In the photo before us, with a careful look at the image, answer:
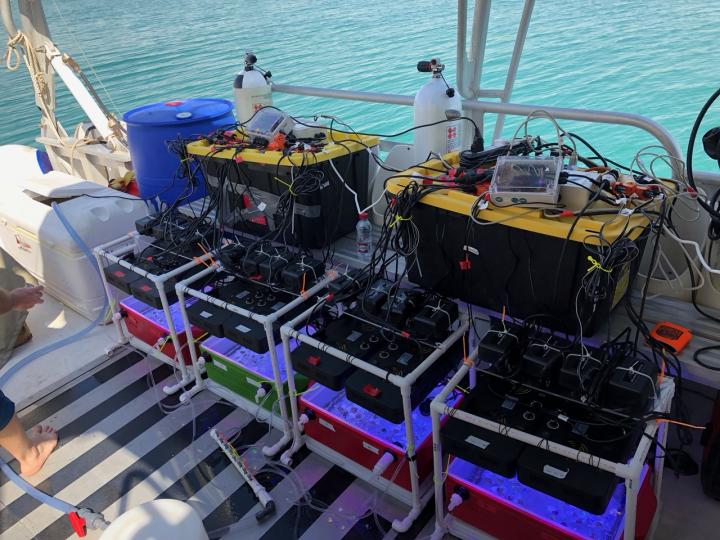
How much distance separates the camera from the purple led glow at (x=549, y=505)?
1.18 metres

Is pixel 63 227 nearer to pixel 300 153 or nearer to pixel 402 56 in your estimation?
pixel 300 153

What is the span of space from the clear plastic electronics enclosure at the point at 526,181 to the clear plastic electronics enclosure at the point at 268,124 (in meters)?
0.86

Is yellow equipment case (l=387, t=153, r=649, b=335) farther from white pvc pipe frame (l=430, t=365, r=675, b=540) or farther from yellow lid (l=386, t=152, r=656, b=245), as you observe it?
white pvc pipe frame (l=430, t=365, r=675, b=540)

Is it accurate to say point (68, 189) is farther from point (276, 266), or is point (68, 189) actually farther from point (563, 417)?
point (563, 417)

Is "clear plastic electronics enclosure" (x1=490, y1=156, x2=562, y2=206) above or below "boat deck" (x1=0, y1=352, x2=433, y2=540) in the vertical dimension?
above

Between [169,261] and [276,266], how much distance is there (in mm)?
516

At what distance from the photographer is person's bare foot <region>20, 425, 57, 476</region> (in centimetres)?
175

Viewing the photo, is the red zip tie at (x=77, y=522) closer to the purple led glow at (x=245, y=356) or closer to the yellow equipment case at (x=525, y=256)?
the purple led glow at (x=245, y=356)

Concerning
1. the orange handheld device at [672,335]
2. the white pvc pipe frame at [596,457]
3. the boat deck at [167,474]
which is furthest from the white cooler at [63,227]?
the orange handheld device at [672,335]

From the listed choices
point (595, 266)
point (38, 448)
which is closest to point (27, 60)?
point (38, 448)

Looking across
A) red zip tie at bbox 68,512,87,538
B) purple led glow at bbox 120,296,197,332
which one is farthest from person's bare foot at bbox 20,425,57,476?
purple led glow at bbox 120,296,197,332

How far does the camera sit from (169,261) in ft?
6.50

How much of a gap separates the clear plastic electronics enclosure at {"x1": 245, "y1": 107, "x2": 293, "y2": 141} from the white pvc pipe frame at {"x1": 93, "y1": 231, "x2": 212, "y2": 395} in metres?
0.49

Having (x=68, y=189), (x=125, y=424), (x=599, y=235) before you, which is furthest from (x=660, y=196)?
(x=68, y=189)
